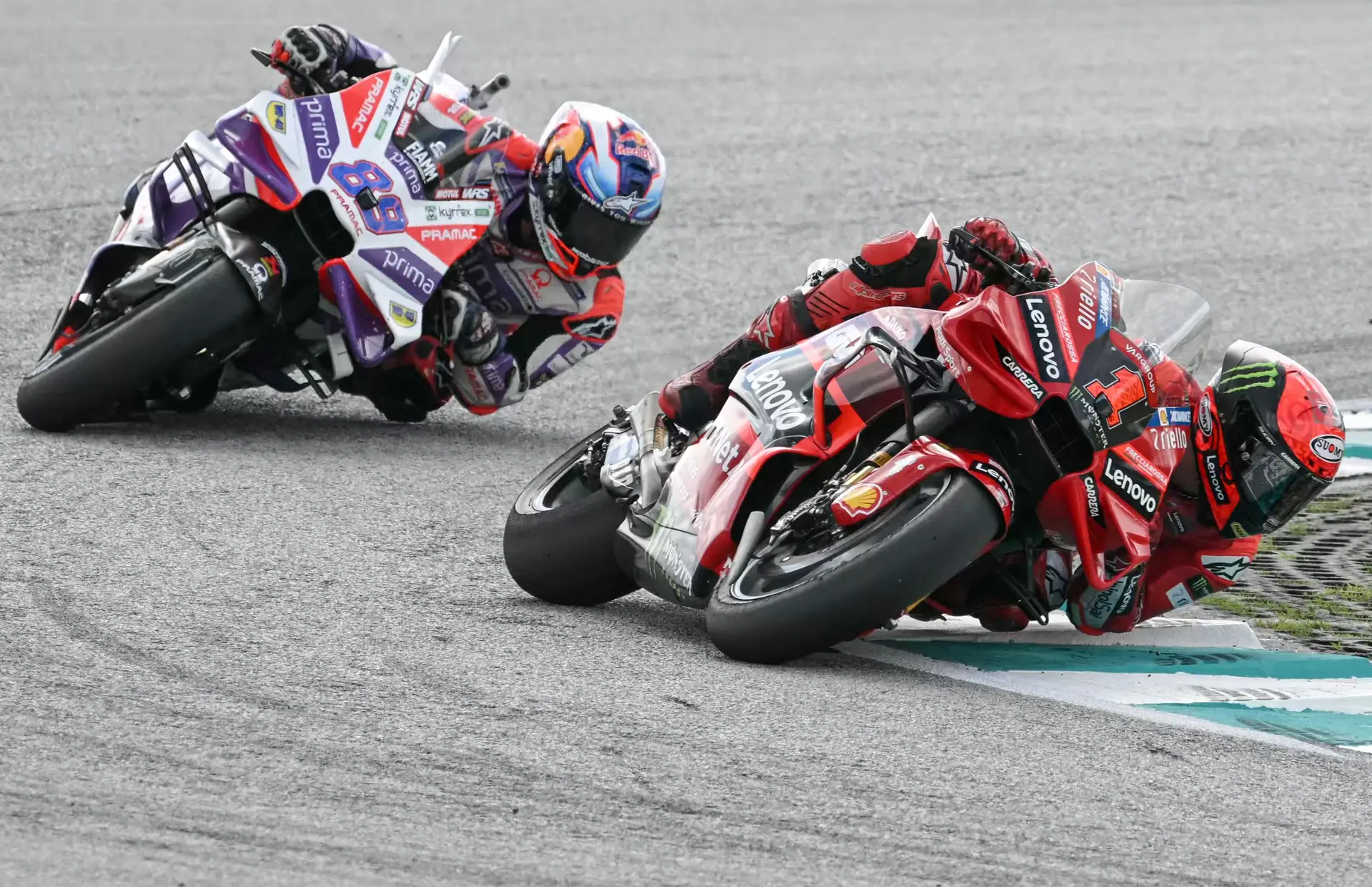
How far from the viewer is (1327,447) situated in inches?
200

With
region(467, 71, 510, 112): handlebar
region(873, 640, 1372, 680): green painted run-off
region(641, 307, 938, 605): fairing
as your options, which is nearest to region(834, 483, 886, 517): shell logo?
region(641, 307, 938, 605): fairing

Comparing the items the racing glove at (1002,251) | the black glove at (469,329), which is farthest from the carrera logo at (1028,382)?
the black glove at (469,329)

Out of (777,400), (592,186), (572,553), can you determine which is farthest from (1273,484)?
(592,186)

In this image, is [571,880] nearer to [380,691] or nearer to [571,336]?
[380,691]

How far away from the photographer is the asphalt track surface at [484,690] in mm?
3594

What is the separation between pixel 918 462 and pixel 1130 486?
0.61m

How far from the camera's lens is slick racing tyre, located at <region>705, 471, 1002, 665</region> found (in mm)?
4574

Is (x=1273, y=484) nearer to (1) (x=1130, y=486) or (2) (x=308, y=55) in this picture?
(1) (x=1130, y=486)

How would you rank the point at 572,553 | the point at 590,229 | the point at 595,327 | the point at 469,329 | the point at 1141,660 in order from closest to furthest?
the point at 1141,660 → the point at 572,553 → the point at 590,229 → the point at 469,329 → the point at 595,327

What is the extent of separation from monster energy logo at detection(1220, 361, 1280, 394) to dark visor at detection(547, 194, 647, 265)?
2903 millimetres

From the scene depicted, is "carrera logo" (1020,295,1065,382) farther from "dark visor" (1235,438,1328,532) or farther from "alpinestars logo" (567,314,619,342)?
"alpinestars logo" (567,314,619,342)

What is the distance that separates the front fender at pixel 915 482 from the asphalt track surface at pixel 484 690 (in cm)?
42

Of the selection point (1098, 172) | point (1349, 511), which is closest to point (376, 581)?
point (1349, 511)

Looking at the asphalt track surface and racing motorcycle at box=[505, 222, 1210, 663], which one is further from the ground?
racing motorcycle at box=[505, 222, 1210, 663]
